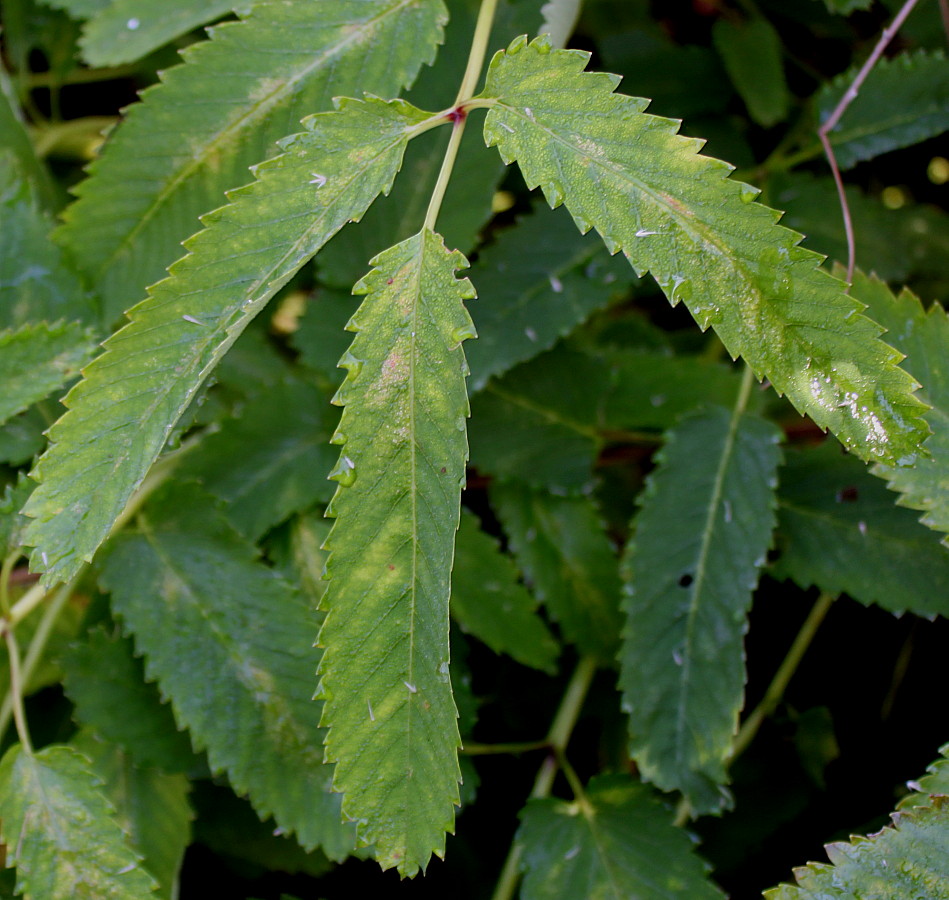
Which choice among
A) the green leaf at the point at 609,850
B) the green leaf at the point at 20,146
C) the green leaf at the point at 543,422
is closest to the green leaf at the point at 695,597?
the green leaf at the point at 609,850

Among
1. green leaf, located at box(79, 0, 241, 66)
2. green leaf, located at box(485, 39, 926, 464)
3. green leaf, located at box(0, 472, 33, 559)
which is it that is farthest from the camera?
green leaf, located at box(79, 0, 241, 66)

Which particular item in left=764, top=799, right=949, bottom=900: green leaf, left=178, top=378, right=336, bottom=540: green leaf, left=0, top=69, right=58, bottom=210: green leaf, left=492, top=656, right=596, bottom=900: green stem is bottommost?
left=492, top=656, right=596, bottom=900: green stem

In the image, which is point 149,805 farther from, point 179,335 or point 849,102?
point 849,102

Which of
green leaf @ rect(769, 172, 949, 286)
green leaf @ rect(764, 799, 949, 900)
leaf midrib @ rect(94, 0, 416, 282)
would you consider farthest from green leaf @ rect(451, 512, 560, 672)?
green leaf @ rect(769, 172, 949, 286)

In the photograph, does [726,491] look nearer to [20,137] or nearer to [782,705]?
[782,705]

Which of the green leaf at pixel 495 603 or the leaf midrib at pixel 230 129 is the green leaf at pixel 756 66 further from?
the green leaf at pixel 495 603

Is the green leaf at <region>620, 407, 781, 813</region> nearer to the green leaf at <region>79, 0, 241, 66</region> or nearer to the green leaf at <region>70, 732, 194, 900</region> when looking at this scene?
the green leaf at <region>70, 732, 194, 900</region>

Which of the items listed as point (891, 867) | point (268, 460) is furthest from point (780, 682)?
point (268, 460)

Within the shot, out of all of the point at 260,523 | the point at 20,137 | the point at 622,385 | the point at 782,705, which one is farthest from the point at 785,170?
the point at 20,137
